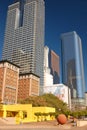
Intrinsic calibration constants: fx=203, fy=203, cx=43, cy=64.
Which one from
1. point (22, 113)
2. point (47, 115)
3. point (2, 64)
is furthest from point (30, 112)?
point (2, 64)

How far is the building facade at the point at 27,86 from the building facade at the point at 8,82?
49.4ft

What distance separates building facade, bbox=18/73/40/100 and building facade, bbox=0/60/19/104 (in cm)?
1507

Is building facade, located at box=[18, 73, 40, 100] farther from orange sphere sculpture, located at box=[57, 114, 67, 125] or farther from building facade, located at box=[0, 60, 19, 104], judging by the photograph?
orange sphere sculpture, located at box=[57, 114, 67, 125]

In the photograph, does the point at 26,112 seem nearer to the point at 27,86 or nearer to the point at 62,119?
the point at 62,119

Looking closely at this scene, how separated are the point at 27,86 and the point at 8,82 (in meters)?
22.0

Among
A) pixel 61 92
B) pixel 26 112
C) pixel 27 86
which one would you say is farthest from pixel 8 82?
pixel 61 92

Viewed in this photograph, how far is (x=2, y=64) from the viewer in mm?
105062

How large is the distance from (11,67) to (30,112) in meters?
46.0

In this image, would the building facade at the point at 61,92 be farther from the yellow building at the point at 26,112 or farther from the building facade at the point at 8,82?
the yellow building at the point at 26,112

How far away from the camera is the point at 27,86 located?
124312 millimetres

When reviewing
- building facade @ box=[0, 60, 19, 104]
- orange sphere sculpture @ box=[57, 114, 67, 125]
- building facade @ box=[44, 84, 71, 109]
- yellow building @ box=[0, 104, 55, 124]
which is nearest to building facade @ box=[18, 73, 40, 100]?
building facade @ box=[0, 60, 19, 104]

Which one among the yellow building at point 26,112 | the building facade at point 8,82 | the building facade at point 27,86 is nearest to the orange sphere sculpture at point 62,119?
the yellow building at point 26,112

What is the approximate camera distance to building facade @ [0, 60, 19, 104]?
100250 millimetres

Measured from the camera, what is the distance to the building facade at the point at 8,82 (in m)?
100
